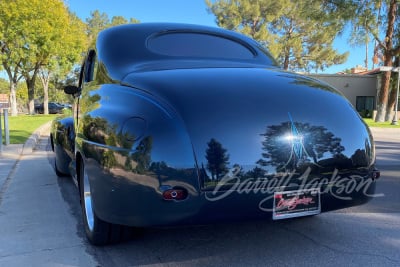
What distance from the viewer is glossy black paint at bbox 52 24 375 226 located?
241 cm

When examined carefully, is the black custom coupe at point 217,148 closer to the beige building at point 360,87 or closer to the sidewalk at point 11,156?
the sidewalk at point 11,156

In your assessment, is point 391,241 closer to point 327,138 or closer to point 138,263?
point 327,138

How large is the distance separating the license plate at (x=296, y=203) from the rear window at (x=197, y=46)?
1.59 metres

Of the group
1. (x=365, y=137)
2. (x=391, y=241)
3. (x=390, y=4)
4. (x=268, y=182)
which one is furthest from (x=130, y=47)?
(x=390, y=4)

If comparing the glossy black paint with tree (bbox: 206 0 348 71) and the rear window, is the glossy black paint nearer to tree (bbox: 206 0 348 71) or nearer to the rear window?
the rear window

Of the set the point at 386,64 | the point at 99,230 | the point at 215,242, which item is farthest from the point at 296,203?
Result: the point at 386,64

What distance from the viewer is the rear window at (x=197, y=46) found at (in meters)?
3.57

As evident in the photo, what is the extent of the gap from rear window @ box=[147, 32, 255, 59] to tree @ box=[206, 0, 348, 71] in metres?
36.3

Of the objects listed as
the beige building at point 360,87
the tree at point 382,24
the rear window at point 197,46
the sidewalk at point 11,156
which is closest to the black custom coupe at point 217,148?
the rear window at point 197,46

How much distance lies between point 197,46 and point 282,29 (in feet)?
144

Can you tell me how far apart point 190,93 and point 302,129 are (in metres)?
0.78

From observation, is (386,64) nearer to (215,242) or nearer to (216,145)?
(215,242)

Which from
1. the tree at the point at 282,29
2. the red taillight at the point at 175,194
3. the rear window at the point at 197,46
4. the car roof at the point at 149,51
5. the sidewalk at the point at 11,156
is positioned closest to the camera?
the red taillight at the point at 175,194

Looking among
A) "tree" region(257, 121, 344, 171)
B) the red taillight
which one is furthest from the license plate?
the red taillight
